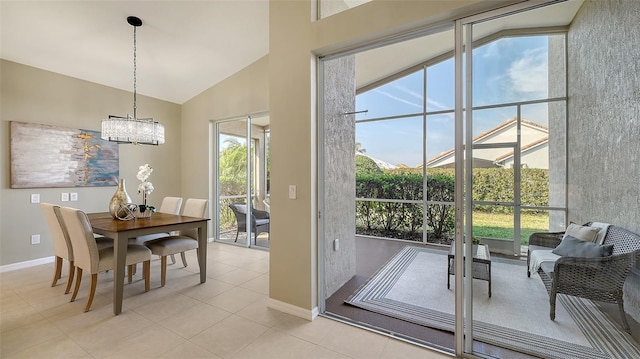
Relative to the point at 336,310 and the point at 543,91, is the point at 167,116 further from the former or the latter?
the point at 543,91

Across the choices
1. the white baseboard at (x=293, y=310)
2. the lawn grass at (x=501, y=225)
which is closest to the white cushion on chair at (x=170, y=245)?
the white baseboard at (x=293, y=310)

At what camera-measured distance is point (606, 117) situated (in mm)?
1618

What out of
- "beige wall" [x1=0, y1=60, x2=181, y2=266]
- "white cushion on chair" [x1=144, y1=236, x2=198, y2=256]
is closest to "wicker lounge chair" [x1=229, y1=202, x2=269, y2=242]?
"white cushion on chair" [x1=144, y1=236, x2=198, y2=256]

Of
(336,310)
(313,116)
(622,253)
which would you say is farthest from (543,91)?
(336,310)

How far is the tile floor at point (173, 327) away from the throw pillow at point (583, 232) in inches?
46.4

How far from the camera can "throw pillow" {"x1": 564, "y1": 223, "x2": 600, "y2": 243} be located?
1.67 metres

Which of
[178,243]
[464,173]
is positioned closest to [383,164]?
[464,173]

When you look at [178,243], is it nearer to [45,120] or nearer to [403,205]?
[45,120]

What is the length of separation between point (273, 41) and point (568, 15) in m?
2.24

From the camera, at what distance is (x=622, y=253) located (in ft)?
5.24

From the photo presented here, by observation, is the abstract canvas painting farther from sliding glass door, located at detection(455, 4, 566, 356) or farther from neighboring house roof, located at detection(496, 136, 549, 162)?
neighboring house roof, located at detection(496, 136, 549, 162)

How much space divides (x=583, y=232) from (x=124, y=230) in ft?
11.9

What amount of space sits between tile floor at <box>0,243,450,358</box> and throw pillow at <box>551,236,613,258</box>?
1.07m

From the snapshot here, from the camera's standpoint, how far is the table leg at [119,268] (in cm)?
253
